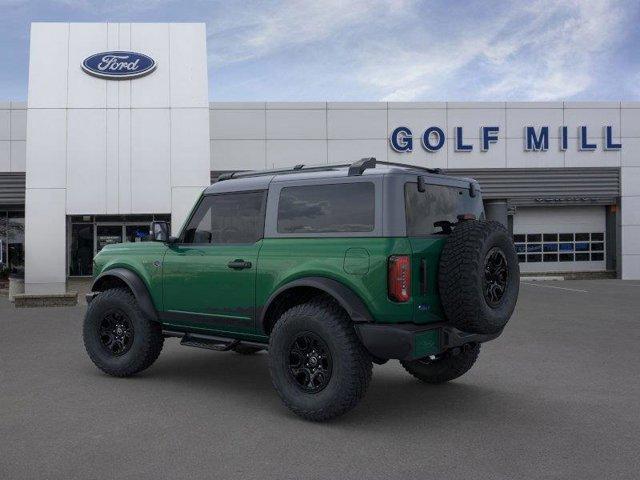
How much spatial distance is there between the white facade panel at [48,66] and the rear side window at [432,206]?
17181mm

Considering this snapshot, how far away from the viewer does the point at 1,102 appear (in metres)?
23.5

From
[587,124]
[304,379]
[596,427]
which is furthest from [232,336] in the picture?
[587,124]

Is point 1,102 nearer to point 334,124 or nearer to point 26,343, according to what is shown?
point 334,124

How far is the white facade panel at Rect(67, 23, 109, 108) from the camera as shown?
784 inches

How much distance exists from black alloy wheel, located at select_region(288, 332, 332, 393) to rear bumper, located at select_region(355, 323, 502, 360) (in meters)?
A: 0.40

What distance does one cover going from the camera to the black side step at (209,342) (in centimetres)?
612

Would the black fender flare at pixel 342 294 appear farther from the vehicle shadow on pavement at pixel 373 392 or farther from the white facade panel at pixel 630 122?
the white facade panel at pixel 630 122

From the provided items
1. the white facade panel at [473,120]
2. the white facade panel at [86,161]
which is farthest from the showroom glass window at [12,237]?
the white facade panel at [473,120]

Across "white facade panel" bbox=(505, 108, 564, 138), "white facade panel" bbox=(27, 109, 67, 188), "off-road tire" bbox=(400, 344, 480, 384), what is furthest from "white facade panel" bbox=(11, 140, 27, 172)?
"off-road tire" bbox=(400, 344, 480, 384)

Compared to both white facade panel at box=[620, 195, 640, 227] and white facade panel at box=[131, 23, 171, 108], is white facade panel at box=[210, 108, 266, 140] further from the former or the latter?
white facade panel at box=[620, 195, 640, 227]

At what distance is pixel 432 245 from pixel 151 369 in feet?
13.1

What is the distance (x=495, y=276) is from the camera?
208 inches

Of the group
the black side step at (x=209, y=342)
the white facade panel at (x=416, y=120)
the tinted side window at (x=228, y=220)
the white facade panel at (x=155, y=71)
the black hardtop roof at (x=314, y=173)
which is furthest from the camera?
the white facade panel at (x=416, y=120)

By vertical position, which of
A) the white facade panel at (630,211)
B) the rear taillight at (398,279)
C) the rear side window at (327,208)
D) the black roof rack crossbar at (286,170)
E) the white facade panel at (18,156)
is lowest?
the rear taillight at (398,279)
